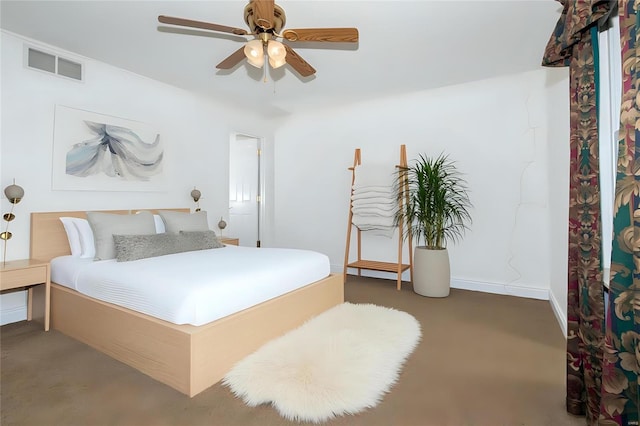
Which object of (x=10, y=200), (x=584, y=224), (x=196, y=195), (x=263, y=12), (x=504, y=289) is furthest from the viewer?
(x=196, y=195)

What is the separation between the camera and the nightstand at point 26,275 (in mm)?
2333

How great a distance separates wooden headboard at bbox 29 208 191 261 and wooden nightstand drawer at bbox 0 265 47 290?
44cm

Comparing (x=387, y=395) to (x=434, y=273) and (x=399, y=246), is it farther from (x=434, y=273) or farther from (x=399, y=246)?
(x=399, y=246)

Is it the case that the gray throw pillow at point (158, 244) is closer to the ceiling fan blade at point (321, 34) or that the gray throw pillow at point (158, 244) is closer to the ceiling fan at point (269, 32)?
the ceiling fan at point (269, 32)

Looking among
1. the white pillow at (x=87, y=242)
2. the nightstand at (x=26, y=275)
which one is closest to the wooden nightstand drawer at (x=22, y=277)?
the nightstand at (x=26, y=275)

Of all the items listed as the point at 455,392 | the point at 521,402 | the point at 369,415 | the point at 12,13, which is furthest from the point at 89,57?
the point at 521,402

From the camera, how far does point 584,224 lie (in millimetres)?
1455

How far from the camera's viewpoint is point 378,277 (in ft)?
14.6

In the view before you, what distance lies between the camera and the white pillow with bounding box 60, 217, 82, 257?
2848 millimetres

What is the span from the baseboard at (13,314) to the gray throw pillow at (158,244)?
3.54 ft

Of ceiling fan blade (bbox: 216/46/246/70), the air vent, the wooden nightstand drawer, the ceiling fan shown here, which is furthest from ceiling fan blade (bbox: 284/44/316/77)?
the wooden nightstand drawer

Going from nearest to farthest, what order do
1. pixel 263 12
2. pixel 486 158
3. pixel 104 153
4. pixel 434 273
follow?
pixel 263 12 < pixel 104 153 < pixel 434 273 < pixel 486 158

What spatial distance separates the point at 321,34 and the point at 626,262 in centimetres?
194

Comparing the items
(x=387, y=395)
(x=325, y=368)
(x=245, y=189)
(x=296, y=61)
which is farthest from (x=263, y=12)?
(x=245, y=189)
